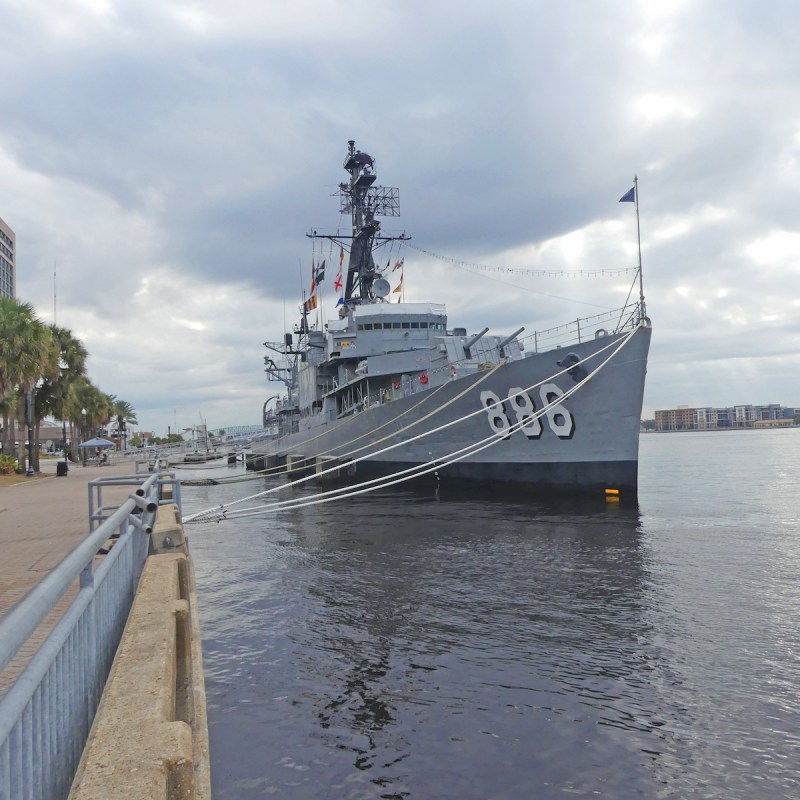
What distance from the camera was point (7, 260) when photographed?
95188 millimetres

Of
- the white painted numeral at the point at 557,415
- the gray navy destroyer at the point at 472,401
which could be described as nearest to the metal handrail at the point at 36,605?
the gray navy destroyer at the point at 472,401

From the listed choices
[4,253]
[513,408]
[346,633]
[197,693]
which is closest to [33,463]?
[513,408]

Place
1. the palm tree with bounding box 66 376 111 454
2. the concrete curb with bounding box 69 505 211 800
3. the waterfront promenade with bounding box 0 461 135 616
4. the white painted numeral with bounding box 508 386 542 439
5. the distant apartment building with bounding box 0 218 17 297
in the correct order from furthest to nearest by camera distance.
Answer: the distant apartment building with bounding box 0 218 17 297
the palm tree with bounding box 66 376 111 454
the white painted numeral with bounding box 508 386 542 439
the waterfront promenade with bounding box 0 461 135 616
the concrete curb with bounding box 69 505 211 800

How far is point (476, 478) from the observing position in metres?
19.3

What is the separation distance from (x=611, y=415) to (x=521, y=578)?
7916mm

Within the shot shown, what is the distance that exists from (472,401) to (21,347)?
18.1 metres

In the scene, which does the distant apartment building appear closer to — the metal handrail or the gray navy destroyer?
the gray navy destroyer

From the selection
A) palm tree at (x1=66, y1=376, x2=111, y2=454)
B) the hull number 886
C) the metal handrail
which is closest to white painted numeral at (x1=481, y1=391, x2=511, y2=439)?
the hull number 886

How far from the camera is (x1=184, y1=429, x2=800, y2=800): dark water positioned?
4.13 m

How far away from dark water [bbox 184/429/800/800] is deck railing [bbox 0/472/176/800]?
161 centimetres

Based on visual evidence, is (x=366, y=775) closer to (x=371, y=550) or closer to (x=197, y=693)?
(x=197, y=693)

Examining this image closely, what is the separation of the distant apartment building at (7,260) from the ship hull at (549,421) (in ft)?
300

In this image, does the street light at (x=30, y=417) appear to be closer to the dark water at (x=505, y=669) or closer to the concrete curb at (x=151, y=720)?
the dark water at (x=505, y=669)

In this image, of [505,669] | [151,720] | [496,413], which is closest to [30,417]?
[496,413]
